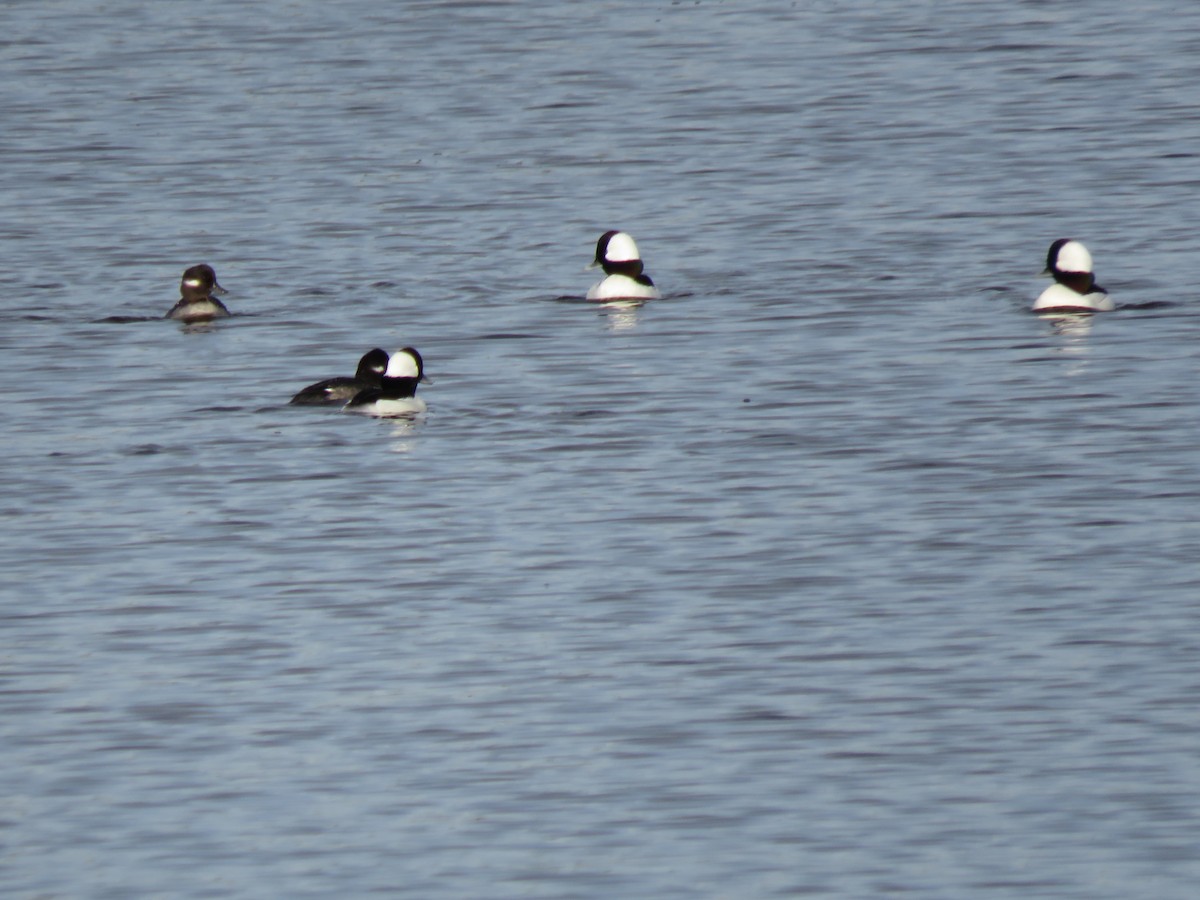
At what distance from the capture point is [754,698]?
1166 centimetres

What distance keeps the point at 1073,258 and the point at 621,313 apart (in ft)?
12.9

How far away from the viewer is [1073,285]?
21.9m

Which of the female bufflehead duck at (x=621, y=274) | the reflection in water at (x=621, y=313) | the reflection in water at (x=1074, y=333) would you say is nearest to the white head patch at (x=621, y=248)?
the female bufflehead duck at (x=621, y=274)

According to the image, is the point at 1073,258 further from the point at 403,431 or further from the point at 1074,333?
the point at 403,431

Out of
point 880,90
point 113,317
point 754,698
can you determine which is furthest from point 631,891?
point 880,90

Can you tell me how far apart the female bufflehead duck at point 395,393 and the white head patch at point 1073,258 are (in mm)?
6342

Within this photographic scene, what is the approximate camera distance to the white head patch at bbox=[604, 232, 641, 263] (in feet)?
76.4

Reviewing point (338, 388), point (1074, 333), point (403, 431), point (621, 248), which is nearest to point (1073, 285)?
point (1074, 333)

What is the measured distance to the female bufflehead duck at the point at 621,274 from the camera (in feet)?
75.6

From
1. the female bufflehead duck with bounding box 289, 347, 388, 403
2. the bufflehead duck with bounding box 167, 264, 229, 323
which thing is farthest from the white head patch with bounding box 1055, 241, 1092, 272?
the bufflehead duck with bounding box 167, 264, 229, 323

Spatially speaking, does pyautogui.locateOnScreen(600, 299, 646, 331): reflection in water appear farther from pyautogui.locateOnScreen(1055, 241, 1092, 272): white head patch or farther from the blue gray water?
pyautogui.locateOnScreen(1055, 241, 1092, 272): white head patch

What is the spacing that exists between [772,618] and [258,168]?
19861 millimetres

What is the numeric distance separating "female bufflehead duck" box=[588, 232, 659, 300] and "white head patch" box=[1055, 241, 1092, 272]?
12.1 ft

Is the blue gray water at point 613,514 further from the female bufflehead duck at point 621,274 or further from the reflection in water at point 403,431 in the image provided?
the female bufflehead duck at point 621,274
